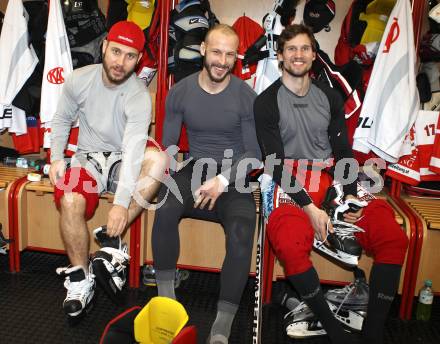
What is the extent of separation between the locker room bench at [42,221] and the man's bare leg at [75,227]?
11.5 inches

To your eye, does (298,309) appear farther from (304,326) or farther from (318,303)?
(318,303)

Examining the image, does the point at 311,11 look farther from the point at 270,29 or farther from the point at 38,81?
the point at 38,81

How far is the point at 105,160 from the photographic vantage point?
7.18ft

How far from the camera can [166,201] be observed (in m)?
1.98

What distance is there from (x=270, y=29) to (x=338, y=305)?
4.40 feet

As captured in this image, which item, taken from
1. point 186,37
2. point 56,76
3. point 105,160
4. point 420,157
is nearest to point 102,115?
point 105,160

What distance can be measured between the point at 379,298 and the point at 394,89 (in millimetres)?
1010

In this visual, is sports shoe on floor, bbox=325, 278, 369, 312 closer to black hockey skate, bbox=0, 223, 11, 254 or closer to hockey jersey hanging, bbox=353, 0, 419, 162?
hockey jersey hanging, bbox=353, 0, 419, 162

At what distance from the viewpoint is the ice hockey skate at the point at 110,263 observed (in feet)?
6.20

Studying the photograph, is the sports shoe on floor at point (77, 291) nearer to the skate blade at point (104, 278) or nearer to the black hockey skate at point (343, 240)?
the skate blade at point (104, 278)

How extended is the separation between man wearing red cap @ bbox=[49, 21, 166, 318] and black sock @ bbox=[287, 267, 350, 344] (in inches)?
28.2

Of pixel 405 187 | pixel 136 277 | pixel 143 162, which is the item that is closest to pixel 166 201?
pixel 143 162

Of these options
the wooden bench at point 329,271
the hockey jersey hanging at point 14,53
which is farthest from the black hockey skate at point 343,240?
the hockey jersey hanging at point 14,53

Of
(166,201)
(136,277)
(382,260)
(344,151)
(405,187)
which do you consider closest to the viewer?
(382,260)
